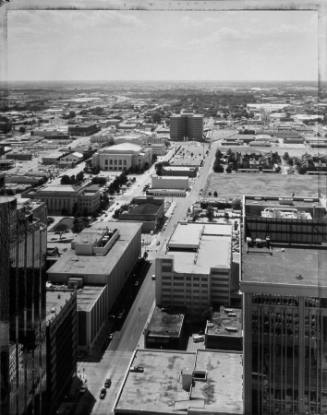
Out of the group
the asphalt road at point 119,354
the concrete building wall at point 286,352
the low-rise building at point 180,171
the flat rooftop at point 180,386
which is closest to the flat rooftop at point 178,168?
the low-rise building at point 180,171

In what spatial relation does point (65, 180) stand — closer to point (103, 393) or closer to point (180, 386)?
point (103, 393)

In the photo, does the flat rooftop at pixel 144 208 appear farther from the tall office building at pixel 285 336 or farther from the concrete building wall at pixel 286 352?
the concrete building wall at pixel 286 352

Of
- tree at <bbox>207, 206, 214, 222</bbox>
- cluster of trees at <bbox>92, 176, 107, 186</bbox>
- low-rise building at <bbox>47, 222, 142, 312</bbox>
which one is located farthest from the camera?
cluster of trees at <bbox>92, 176, 107, 186</bbox>

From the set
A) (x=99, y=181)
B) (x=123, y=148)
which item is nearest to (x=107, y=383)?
(x=99, y=181)

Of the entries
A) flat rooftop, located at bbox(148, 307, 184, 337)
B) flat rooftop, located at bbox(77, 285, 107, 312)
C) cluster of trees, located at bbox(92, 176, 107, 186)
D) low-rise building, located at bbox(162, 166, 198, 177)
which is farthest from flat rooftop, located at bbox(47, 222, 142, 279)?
low-rise building, located at bbox(162, 166, 198, 177)

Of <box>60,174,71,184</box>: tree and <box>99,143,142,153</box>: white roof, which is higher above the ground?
<box>99,143,142,153</box>: white roof

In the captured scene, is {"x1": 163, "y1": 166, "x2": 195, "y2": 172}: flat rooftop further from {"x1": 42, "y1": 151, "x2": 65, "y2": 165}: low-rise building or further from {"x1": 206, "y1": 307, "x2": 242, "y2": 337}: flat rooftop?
{"x1": 206, "y1": 307, "x2": 242, "y2": 337}: flat rooftop
